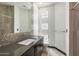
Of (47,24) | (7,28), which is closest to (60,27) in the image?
(47,24)

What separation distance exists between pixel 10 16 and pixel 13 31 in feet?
0.74

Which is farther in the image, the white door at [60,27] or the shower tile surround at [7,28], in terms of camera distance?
the white door at [60,27]

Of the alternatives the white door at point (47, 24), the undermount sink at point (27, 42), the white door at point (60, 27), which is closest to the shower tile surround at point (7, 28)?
the undermount sink at point (27, 42)

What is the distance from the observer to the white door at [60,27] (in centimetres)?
156

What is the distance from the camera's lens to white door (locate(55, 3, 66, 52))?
61.6 inches

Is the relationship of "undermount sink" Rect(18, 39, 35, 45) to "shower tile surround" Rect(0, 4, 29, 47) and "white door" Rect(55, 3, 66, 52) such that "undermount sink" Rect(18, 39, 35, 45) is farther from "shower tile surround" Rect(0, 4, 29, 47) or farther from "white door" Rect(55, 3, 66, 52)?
"white door" Rect(55, 3, 66, 52)

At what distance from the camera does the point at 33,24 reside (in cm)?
163

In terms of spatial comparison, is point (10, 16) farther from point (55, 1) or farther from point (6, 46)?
point (55, 1)

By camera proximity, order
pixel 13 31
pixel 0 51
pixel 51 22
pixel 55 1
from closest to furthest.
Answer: pixel 0 51, pixel 55 1, pixel 13 31, pixel 51 22

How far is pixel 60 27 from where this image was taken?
1610 mm

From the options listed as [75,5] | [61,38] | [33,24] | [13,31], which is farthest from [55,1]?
[13,31]

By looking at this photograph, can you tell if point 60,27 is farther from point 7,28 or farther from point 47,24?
point 7,28

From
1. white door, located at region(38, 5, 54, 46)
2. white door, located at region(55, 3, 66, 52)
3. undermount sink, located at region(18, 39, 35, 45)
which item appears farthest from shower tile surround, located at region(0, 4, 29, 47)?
white door, located at region(55, 3, 66, 52)

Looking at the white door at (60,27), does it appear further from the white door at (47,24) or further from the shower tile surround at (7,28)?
the shower tile surround at (7,28)
